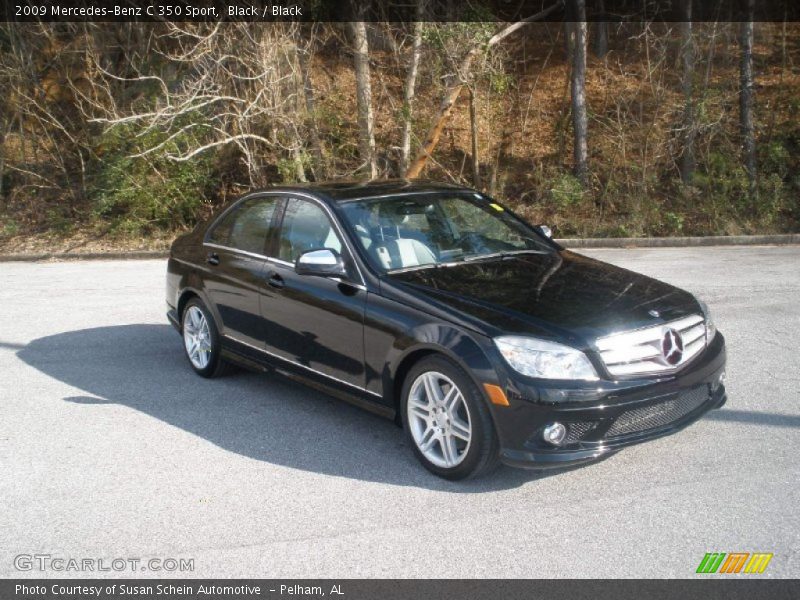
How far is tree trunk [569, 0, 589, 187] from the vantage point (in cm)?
1862

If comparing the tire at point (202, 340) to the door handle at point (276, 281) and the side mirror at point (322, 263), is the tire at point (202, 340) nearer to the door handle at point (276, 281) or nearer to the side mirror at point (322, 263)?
the door handle at point (276, 281)

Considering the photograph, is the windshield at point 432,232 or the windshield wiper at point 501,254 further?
the windshield wiper at point 501,254

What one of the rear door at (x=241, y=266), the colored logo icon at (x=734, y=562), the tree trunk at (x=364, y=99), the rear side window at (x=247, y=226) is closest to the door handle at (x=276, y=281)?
the rear door at (x=241, y=266)

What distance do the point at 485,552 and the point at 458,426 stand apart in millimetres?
914

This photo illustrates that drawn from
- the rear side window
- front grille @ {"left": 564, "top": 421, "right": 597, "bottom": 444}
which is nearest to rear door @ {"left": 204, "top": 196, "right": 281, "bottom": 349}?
the rear side window

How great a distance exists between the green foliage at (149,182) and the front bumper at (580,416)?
49.0ft

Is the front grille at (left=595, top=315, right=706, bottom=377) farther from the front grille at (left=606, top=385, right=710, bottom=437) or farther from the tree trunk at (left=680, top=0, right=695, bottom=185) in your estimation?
the tree trunk at (left=680, top=0, right=695, bottom=185)

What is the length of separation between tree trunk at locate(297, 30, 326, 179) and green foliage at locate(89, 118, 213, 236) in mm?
2238

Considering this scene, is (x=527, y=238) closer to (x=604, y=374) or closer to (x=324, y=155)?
(x=604, y=374)

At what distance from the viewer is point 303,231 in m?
6.24

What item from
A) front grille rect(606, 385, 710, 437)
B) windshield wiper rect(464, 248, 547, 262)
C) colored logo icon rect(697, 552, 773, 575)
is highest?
windshield wiper rect(464, 248, 547, 262)

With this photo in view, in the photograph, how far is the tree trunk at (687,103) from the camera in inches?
711

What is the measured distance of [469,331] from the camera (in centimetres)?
477

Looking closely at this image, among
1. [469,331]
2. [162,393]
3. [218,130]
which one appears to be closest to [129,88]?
[218,130]
